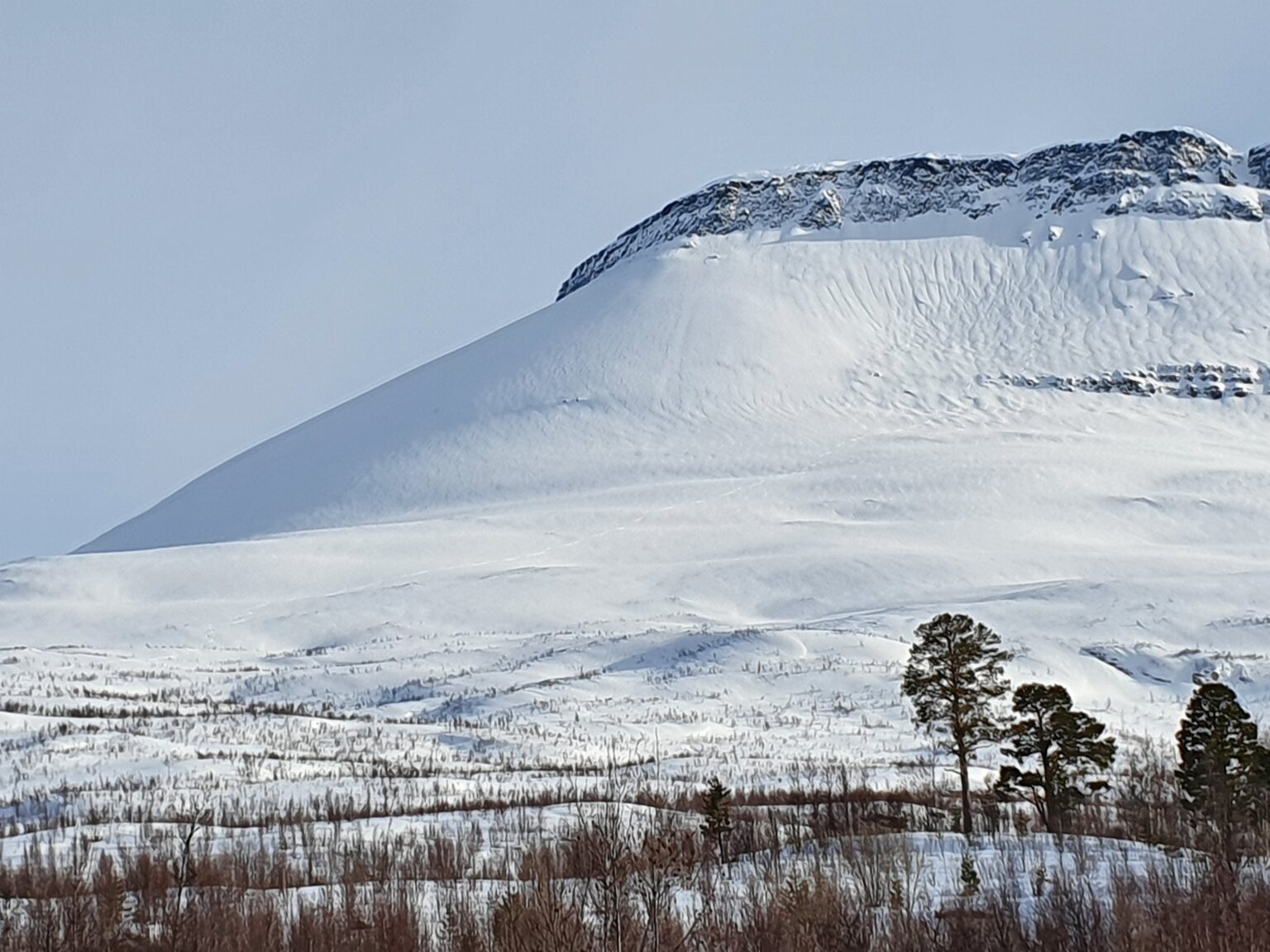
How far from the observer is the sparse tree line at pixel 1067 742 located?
1059cm

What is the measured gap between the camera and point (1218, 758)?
34.8 ft

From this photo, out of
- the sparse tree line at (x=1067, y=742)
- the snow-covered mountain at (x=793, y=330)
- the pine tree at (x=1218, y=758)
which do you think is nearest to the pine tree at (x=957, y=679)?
the sparse tree line at (x=1067, y=742)

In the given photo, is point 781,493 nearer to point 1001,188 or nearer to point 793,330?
point 793,330

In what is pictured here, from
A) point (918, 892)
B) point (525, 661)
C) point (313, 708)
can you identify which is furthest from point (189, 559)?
point (918, 892)

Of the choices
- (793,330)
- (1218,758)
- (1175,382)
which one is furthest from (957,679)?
(793,330)

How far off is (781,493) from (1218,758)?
204ft

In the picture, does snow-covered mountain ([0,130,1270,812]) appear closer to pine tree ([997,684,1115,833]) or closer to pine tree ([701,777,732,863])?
pine tree ([997,684,1115,833])

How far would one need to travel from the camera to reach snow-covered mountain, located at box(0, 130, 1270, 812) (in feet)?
106

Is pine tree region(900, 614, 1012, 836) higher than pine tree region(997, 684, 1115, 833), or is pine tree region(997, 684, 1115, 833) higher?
pine tree region(900, 614, 1012, 836)

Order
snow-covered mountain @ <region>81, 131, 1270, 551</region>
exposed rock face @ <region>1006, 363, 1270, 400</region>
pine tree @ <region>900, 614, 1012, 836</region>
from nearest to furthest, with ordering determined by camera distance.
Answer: pine tree @ <region>900, 614, 1012, 836</region>, snow-covered mountain @ <region>81, 131, 1270, 551</region>, exposed rock face @ <region>1006, 363, 1270, 400</region>

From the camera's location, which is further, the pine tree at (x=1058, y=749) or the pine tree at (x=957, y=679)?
the pine tree at (x=957, y=679)

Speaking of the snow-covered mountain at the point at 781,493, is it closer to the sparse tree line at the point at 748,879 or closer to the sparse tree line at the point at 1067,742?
the sparse tree line at the point at 1067,742

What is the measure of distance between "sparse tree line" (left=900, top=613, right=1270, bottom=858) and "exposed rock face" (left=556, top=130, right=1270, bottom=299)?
116864 millimetres

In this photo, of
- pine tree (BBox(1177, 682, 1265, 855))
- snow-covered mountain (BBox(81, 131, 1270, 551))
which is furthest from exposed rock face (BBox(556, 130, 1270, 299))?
pine tree (BBox(1177, 682, 1265, 855))
